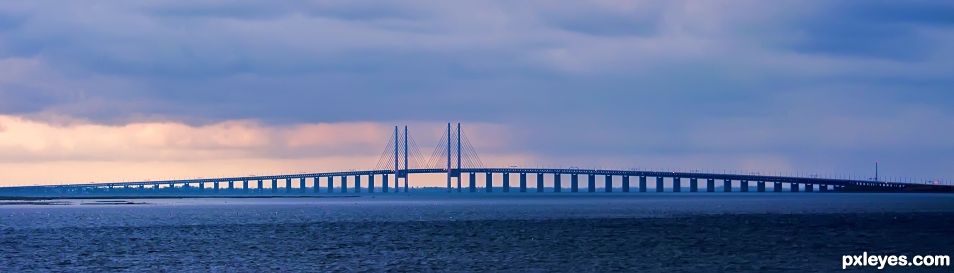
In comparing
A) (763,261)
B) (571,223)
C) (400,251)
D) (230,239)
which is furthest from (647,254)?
(571,223)

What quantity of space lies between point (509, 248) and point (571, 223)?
89.3 ft

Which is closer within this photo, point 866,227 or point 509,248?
point 509,248

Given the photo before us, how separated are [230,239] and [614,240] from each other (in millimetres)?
18540

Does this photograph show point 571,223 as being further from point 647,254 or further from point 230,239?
point 647,254

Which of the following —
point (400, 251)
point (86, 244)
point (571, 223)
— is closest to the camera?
point (400, 251)

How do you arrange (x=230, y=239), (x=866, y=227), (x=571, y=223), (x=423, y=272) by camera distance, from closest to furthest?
(x=423, y=272), (x=230, y=239), (x=866, y=227), (x=571, y=223)

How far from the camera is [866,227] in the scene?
234 ft

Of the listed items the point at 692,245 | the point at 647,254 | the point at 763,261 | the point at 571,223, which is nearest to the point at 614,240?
the point at 692,245

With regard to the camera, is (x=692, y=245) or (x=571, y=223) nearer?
(x=692, y=245)

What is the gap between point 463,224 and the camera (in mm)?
82438

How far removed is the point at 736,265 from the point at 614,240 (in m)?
16.5

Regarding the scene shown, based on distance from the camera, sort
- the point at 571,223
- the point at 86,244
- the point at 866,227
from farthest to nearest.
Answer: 1. the point at 571,223
2. the point at 866,227
3. the point at 86,244

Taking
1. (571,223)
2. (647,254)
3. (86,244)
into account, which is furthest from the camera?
(571,223)

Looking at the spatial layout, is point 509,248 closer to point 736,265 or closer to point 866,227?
point 736,265
